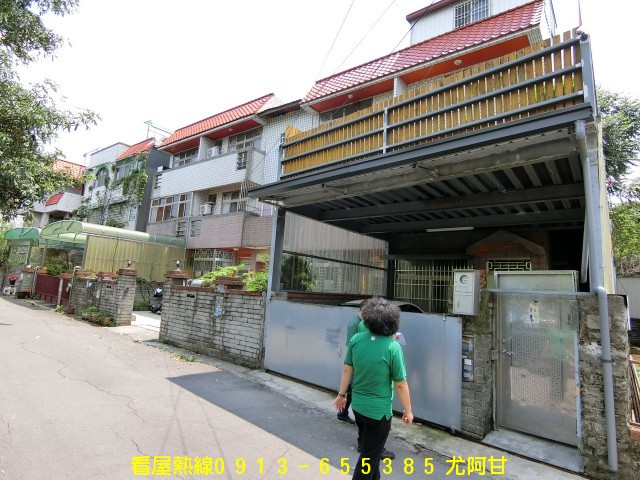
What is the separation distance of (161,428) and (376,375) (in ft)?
9.51

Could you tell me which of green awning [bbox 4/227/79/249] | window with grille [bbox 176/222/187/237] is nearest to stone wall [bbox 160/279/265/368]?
window with grille [bbox 176/222/187/237]

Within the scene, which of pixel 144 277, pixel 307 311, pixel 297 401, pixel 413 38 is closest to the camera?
pixel 297 401

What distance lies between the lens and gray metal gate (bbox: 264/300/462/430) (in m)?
4.55

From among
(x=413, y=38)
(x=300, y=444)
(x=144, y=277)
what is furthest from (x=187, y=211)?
(x=300, y=444)

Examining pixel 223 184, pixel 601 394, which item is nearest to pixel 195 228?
pixel 223 184

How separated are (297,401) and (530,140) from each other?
4.68 m

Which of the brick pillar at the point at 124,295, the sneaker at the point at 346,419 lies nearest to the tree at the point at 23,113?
the brick pillar at the point at 124,295

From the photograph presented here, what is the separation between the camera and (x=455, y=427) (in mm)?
4410

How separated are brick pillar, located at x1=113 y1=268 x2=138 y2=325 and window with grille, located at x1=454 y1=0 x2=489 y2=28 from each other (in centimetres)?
1393

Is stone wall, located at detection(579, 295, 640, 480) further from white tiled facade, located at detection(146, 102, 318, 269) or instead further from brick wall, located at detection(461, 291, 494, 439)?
white tiled facade, located at detection(146, 102, 318, 269)

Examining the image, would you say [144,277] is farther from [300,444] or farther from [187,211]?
[300,444]

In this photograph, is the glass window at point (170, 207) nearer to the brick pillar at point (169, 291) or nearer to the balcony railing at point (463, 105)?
the brick pillar at point (169, 291)

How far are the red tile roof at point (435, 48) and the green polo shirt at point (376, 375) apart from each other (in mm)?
9886

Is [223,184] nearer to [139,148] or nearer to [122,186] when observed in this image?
[122,186]
